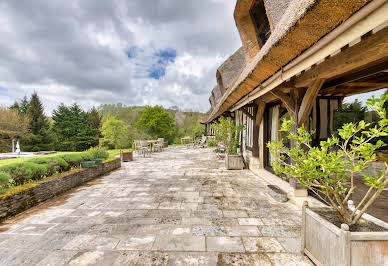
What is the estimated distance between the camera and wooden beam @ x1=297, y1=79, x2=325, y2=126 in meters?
2.42

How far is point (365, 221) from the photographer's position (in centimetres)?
144

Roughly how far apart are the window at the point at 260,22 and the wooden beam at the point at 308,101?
338 cm

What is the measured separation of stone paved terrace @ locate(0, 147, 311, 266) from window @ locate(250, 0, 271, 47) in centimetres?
461

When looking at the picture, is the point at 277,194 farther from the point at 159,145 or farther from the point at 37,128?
the point at 37,128

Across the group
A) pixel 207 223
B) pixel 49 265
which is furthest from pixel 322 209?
pixel 49 265

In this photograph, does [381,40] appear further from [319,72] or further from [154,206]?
[154,206]

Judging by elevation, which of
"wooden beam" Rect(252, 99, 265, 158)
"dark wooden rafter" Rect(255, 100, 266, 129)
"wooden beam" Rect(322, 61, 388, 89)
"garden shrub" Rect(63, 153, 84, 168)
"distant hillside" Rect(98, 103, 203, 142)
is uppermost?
"distant hillside" Rect(98, 103, 203, 142)

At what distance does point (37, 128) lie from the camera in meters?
19.0

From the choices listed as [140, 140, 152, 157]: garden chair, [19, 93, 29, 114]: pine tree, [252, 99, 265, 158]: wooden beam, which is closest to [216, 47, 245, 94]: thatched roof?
[252, 99, 265, 158]: wooden beam

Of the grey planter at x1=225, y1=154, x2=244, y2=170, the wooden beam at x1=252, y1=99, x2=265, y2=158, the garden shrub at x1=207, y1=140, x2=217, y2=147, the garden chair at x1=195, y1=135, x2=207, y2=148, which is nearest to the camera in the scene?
the wooden beam at x1=252, y1=99, x2=265, y2=158

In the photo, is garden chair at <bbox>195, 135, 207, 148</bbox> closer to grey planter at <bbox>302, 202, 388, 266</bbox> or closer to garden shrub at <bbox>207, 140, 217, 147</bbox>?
garden shrub at <bbox>207, 140, 217, 147</bbox>

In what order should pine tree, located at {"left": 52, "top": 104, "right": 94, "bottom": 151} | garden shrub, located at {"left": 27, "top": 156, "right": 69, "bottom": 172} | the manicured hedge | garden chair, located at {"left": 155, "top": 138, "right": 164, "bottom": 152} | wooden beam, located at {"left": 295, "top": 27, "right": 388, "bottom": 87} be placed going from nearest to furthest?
1. wooden beam, located at {"left": 295, "top": 27, "right": 388, "bottom": 87}
2. the manicured hedge
3. garden shrub, located at {"left": 27, "top": 156, "right": 69, "bottom": 172}
4. garden chair, located at {"left": 155, "top": 138, "right": 164, "bottom": 152}
5. pine tree, located at {"left": 52, "top": 104, "right": 94, "bottom": 151}

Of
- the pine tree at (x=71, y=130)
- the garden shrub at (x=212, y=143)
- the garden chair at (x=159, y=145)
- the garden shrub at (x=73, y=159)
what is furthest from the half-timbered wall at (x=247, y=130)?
the pine tree at (x=71, y=130)

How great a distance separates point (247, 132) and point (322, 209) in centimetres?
468
